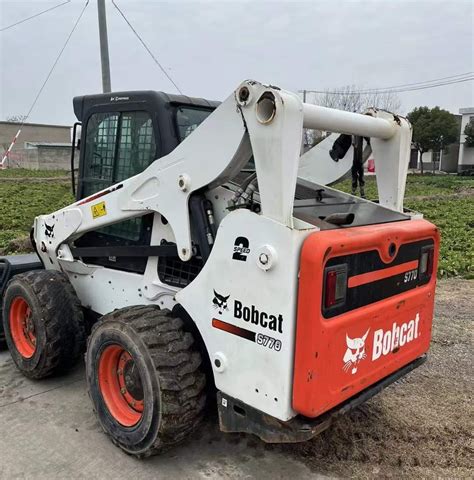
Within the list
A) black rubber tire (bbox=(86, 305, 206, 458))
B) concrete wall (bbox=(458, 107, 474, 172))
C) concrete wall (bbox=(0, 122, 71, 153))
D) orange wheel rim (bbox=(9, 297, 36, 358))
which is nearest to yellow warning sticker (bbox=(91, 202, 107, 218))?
black rubber tire (bbox=(86, 305, 206, 458))

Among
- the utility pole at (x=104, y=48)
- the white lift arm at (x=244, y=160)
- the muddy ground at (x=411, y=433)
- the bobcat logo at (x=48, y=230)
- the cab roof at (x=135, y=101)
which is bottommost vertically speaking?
the muddy ground at (x=411, y=433)

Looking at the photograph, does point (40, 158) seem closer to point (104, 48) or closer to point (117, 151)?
point (104, 48)

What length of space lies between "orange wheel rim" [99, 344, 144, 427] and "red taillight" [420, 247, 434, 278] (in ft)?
6.57

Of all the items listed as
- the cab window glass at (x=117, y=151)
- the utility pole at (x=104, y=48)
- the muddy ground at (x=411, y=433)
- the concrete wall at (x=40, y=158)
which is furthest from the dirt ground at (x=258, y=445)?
the concrete wall at (x=40, y=158)

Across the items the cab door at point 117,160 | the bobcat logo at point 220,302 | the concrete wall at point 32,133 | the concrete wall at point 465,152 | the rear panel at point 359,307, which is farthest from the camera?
the concrete wall at point 32,133

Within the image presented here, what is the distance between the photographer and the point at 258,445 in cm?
344

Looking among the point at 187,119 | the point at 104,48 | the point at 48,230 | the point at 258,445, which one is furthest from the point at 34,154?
the point at 258,445

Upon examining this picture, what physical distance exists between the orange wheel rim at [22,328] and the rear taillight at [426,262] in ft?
10.6

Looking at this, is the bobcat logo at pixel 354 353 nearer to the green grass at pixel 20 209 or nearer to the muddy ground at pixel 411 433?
the muddy ground at pixel 411 433

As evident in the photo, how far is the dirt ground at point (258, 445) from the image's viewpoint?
124 inches

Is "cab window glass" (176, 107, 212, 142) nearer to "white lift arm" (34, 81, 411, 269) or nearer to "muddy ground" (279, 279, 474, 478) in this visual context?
"white lift arm" (34, 81, 411, 269)

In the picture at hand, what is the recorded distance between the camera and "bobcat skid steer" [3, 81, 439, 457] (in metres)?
2.62

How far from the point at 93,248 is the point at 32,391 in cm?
130

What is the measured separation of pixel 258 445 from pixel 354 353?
109 centimetres
